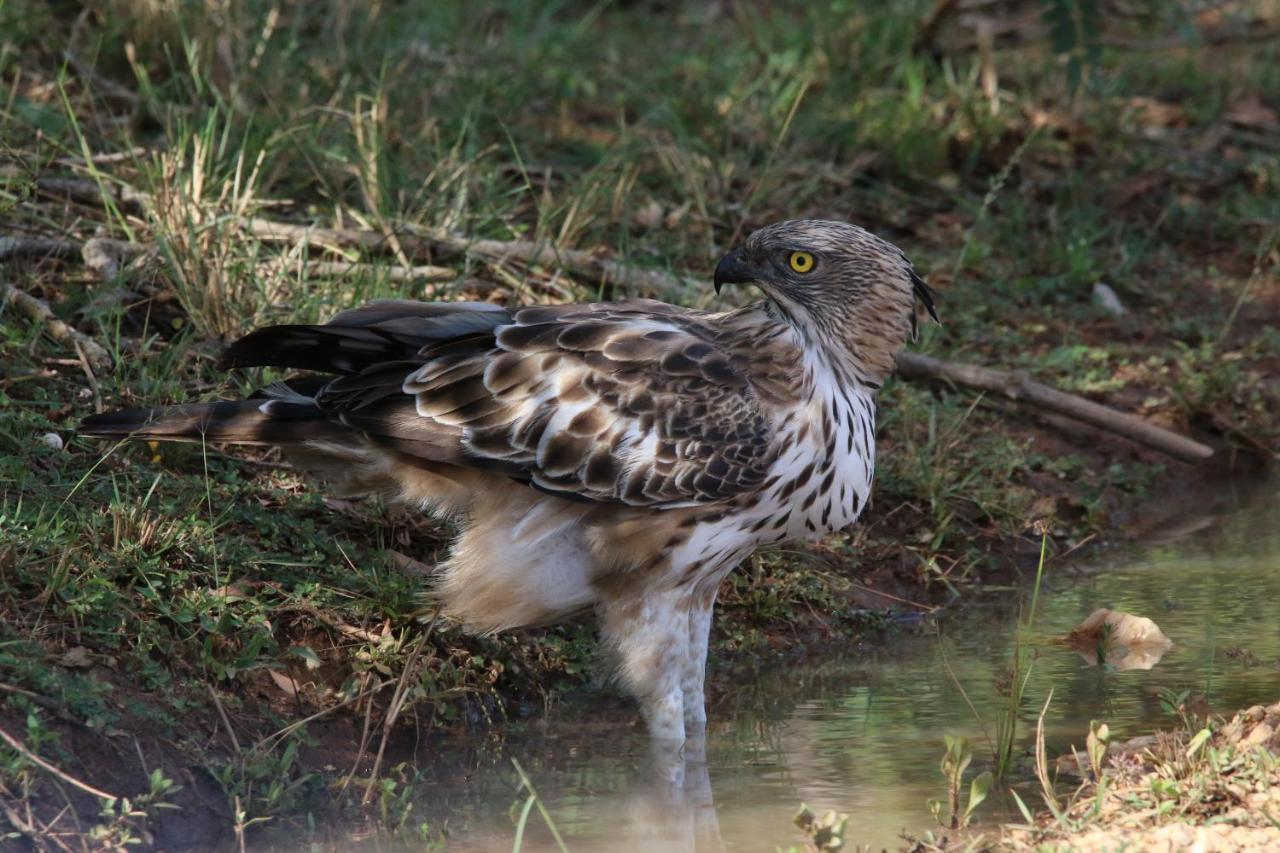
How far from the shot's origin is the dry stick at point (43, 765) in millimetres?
3730

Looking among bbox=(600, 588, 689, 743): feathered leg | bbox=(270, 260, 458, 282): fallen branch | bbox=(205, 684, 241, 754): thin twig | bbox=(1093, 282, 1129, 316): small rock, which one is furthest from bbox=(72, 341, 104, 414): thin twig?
bbox=(1093, 282, 1129, 316): small rock

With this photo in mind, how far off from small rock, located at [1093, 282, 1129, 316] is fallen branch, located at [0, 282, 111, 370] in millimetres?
4277

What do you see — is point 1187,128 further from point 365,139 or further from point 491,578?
point 491,578

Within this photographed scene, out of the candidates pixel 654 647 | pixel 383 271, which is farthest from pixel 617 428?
pixel 383 271

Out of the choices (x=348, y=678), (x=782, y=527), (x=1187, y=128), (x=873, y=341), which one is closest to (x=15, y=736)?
(x=348, y=678)

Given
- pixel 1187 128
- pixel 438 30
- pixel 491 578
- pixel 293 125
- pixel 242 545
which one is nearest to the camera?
pixel 491 578

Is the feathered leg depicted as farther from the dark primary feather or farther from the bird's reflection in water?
the dark primary feather

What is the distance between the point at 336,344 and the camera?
482 centimetres

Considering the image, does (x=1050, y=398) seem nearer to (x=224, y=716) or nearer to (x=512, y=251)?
(x=512, y=251)

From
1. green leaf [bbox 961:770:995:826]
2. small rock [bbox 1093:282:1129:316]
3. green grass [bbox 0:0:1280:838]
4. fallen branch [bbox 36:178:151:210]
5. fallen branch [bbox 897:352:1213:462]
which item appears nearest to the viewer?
green leaf [bbox 961:770:995:826]

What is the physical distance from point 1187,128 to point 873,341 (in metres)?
5.42

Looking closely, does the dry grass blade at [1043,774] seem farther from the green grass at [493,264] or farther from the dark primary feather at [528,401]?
the green grass at [493,264]

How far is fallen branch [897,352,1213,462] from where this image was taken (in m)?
6.70

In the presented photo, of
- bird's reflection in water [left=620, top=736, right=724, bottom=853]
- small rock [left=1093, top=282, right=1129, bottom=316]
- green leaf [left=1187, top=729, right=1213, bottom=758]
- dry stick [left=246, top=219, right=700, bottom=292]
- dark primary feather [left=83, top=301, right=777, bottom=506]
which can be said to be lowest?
small rock [left=1093, top=282, right=1129, bottom=316]
